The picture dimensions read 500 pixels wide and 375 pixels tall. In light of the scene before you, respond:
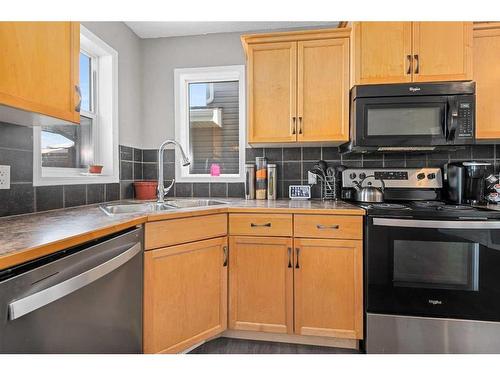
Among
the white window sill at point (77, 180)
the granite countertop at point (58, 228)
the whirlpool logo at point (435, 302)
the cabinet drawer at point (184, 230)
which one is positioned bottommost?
the whirlpool logo at point (435, 302)

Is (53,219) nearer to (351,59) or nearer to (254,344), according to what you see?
(254,344)

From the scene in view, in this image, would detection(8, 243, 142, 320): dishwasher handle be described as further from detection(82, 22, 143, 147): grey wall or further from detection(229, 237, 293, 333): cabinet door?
detection(82, 22, 143, 147): grey wall

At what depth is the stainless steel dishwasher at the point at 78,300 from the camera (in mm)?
754

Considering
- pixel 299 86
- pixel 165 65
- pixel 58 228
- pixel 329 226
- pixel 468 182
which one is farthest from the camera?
pixel 165 65

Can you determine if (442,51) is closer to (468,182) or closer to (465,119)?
(465,119)

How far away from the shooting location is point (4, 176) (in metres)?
1.37

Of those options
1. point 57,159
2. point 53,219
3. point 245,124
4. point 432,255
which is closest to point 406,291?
point 432,255

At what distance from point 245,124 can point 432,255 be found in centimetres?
171

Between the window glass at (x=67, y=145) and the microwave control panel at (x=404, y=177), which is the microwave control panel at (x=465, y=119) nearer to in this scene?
the microwave control panel at (x=404, y=177)

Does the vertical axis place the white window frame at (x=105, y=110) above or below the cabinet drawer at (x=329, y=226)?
above

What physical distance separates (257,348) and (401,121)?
69.6 inches

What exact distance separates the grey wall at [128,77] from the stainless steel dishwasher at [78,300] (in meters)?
1.37

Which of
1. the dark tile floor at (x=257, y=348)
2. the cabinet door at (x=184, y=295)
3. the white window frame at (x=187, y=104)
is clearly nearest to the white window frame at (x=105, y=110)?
the white window frame at (x=187, y=104)

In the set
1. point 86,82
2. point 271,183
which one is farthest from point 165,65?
point 271,183
